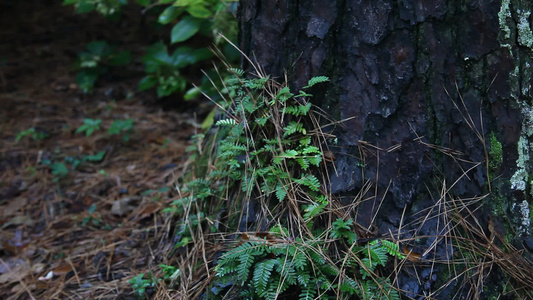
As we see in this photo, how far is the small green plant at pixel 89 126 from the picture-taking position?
10.8 feet

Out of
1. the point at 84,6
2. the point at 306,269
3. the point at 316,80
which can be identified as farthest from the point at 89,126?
the point at 306,269

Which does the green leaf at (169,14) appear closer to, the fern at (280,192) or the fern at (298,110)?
the fern at (298,110)

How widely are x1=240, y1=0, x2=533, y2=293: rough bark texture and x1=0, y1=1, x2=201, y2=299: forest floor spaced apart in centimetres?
101

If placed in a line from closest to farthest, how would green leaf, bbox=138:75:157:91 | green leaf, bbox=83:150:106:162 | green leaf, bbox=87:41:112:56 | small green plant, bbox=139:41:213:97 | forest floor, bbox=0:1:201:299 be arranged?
forest floor, bbox=0:1:201:299, green leaf, bbox=83:150:106:162, small green plant, bbox=139:41:213:97, green leaf, bbox=138:75:157:91, green leaf, bbox=87:41:112:56

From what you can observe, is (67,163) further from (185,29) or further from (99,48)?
(99,48)

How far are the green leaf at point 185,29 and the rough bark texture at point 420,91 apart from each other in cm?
162

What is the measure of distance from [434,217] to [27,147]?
277 cm

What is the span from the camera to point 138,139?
344 cm

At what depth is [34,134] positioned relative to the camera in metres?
3.41

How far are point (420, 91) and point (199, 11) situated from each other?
78.7 inches

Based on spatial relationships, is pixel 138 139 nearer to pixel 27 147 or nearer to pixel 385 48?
pixel 27 147

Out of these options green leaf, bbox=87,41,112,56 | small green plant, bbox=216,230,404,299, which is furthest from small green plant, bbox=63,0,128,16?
small green plant, bbox=216,230,404,299

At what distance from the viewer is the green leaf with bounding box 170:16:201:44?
3.27 metres

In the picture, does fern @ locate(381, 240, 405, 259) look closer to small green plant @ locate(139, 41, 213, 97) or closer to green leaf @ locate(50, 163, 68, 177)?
green leaf @ locate(50, 163, 68, 177)
